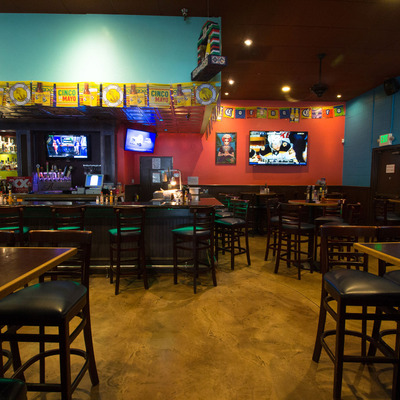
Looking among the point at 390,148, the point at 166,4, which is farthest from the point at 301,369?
the point at 390,148

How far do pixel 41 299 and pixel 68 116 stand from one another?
557 centimetres

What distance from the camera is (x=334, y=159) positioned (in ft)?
27.3

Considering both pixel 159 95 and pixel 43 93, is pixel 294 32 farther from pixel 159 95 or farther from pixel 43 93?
pixel 43 93

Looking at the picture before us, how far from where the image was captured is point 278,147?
8211 mm

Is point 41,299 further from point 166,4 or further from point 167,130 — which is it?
point 167,130

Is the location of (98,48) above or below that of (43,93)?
above

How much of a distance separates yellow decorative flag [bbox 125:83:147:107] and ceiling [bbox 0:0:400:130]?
111cm

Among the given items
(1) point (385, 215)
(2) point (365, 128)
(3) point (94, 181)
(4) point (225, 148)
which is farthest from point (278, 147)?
(3) point (94, 181)

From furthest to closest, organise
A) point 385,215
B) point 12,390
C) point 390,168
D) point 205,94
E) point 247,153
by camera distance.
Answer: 1. point 247,153
2. point 390,168
3. point 385,215
4. point 205,94
5. point 12,390

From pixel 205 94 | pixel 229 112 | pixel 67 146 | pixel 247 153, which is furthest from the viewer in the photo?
pixel 247 153

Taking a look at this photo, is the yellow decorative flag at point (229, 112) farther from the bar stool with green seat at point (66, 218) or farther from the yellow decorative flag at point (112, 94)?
the bar stool with green seat at point (66, 218)

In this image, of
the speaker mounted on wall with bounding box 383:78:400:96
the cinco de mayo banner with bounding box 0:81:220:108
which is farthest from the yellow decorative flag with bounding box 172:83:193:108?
the speaker mounted on wall with bounding box 383:78:400:96

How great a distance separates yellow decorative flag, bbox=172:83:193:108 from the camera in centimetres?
449

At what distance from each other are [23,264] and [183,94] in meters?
3.75
